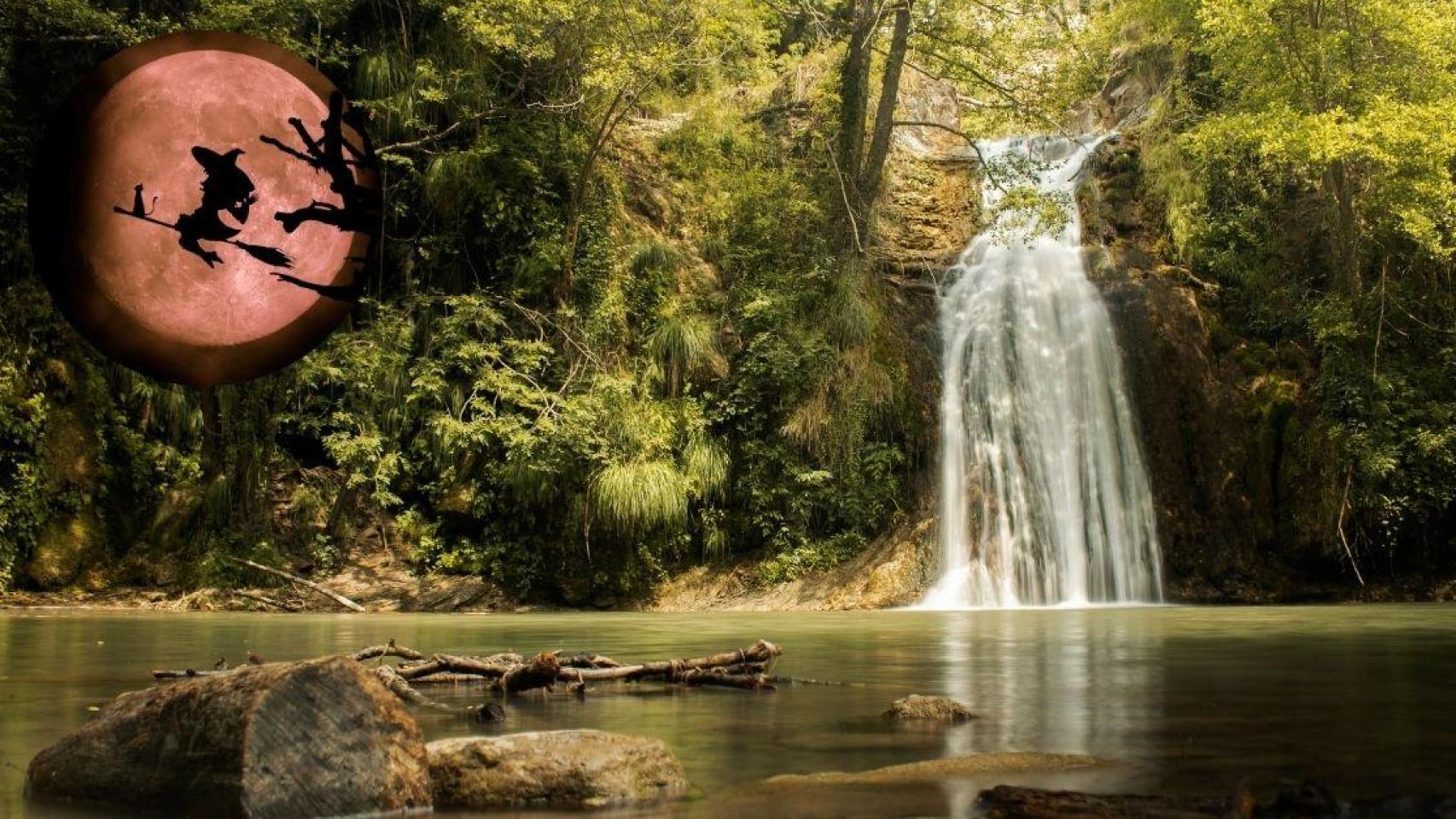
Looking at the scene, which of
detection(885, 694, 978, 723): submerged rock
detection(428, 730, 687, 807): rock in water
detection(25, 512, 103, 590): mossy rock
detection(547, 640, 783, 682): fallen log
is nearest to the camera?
detection(428, 730, 687, 807): rock in water

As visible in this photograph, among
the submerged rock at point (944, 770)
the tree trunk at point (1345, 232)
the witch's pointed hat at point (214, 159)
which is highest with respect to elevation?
the tree trunk at point (1345, 232)

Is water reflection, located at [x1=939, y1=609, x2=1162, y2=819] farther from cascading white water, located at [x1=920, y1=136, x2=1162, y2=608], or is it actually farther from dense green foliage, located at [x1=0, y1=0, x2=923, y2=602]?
dense green foliage, located at [x1=0, y1=0, x2=923, y2=602]

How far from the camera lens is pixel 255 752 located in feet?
8.34

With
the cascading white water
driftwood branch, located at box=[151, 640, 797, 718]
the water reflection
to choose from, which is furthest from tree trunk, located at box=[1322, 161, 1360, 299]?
driftwood branch, located at box=[151, 640, 797, 718]

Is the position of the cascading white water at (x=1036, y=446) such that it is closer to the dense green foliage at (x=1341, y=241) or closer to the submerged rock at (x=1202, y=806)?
the dense green foliage at (x=1341, y=241)

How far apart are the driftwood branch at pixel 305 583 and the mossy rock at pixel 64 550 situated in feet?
5.31

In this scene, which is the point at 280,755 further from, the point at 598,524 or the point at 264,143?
the point at 598,524

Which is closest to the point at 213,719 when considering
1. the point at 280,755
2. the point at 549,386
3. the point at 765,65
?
the point at 280,755

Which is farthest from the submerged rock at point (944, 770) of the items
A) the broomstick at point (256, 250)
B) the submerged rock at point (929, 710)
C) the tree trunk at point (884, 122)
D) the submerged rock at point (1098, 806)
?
the tree trunk at point (884, 122)

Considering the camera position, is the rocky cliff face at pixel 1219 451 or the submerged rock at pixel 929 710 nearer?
the submerged rock at pixel 929 710

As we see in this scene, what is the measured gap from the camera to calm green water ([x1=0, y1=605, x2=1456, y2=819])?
302 centimetres

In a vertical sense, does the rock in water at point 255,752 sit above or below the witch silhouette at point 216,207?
below

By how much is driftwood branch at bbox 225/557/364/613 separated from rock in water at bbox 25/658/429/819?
11.2 meters

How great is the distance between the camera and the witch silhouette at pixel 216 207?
564 cm
